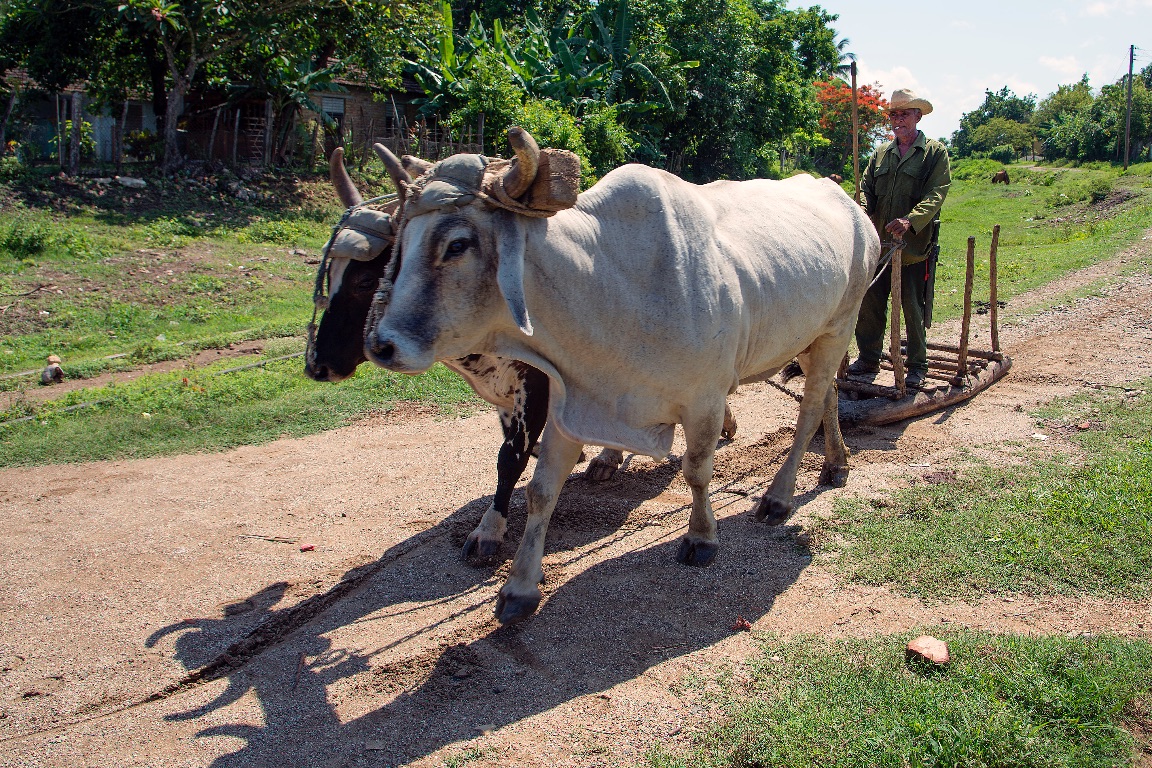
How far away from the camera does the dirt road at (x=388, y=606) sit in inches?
125

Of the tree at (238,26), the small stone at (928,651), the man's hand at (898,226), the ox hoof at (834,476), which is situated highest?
the tree at (238,26)

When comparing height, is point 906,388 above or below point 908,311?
below

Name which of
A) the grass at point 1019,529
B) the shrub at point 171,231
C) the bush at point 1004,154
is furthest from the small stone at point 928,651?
the bush at point 1004,154

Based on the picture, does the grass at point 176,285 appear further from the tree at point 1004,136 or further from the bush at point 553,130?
the tree at point 1004,136

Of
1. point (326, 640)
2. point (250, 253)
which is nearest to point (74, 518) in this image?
point (326, 640)

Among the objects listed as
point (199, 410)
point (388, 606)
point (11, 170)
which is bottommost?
point (388, 606)

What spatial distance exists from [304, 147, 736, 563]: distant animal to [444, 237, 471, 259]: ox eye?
0.46 metres

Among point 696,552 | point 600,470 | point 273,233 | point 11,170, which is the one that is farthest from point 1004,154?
point 696,552

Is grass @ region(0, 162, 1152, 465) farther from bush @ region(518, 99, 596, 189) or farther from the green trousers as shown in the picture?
bush @ region(518, 99, 596, 189)

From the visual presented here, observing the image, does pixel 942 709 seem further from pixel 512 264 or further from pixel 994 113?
Result: pixel 994 113

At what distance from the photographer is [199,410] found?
6.77 meters

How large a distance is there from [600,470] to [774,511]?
1138mm

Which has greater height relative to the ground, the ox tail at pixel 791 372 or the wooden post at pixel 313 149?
the wooden post at pixel 313 149

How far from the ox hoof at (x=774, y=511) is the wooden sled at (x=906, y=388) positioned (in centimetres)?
152
